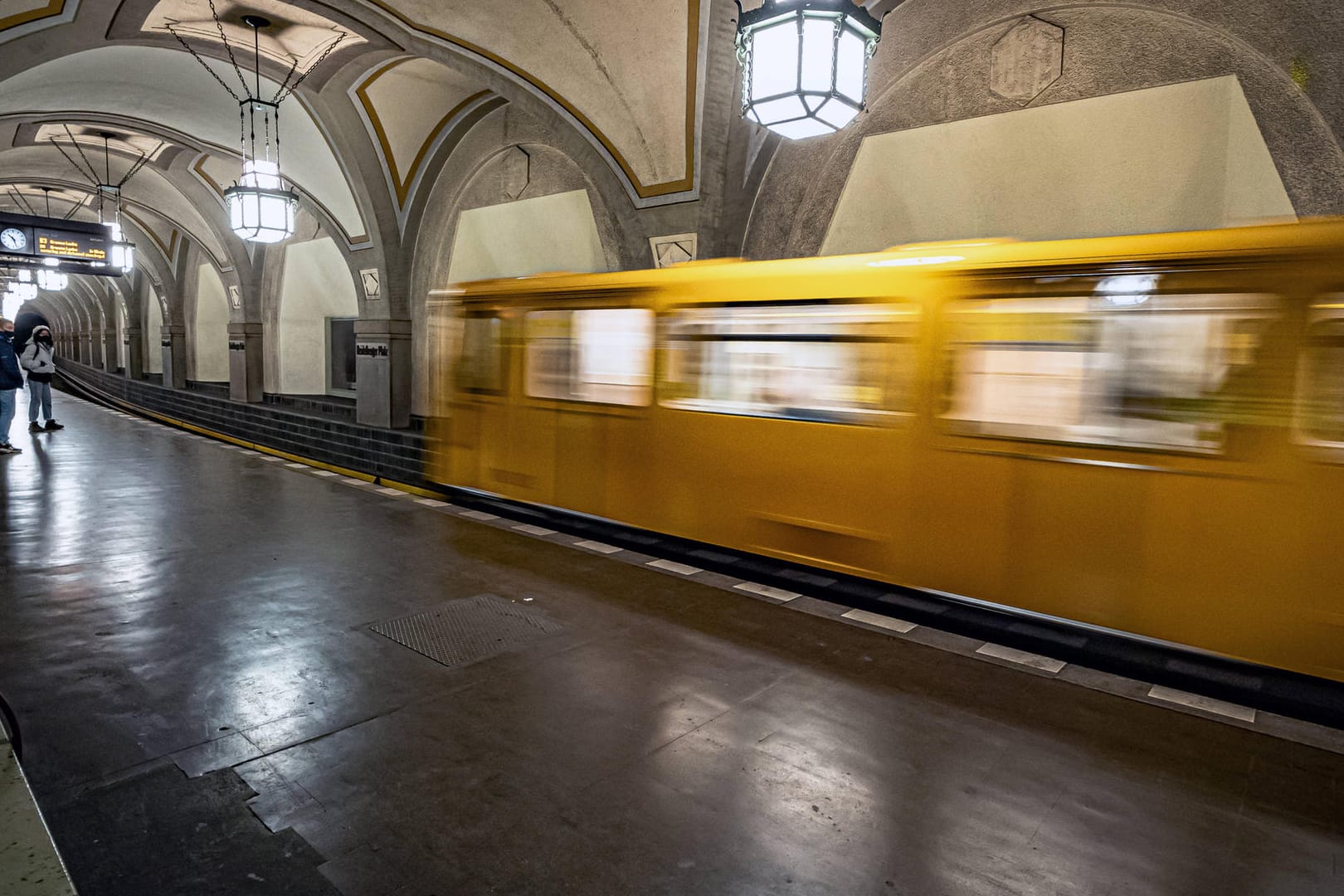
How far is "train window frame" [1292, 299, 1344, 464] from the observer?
3900 millimetres

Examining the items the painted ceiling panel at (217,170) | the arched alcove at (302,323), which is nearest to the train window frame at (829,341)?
the painted ceiling panel at (217,170)

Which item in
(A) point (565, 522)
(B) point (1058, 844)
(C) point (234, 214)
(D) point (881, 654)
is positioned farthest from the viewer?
(C) point (234, 214)

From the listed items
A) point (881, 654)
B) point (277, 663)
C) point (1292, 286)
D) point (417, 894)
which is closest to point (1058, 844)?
point (881, 654)

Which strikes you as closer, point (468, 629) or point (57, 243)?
point (468, 629)

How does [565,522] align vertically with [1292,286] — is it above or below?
below

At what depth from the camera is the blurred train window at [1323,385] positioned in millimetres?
3906

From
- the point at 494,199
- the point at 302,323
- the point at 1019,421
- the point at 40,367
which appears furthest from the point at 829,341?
the point at 302,323

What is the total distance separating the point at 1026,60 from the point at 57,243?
601 inches

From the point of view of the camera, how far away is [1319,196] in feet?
18.4

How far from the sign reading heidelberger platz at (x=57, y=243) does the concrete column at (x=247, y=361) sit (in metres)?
4.29

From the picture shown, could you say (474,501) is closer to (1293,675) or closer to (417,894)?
(417,894)

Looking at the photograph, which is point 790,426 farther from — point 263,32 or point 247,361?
point 247,361

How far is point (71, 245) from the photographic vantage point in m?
13.9

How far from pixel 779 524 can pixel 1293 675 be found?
3.20 metres
